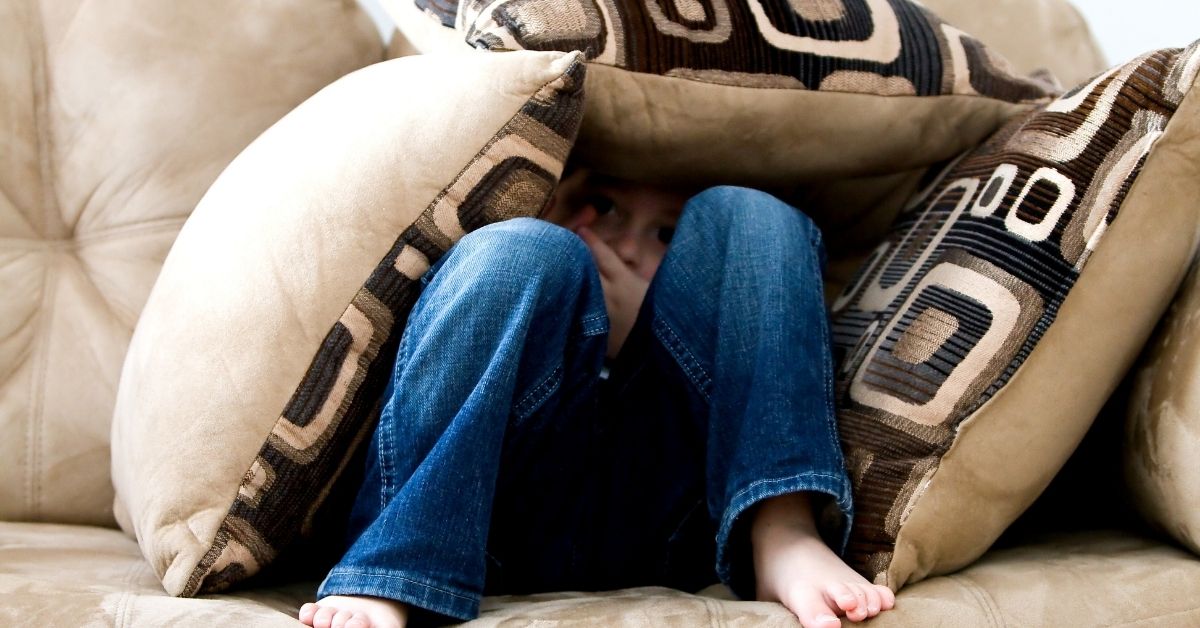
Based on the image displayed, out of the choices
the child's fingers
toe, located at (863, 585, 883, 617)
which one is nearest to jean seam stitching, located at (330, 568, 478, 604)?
toe, located at (863, 585, 883, 617)

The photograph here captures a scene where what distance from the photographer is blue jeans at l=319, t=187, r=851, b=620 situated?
1.90ft

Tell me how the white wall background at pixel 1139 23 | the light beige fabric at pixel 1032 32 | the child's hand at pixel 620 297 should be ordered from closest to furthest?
the child's hand at pixel 620 297, the light beige fabric at pixel 1032 32, the white wall background at pixel 1139 23

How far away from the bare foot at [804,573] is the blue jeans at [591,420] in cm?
2

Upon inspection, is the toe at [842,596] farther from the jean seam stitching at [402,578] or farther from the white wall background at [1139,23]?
the white wall background at [1139,23]

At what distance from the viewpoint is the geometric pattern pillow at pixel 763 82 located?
2.33ft

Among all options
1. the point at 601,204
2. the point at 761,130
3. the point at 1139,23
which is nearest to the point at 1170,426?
the point at 761,130

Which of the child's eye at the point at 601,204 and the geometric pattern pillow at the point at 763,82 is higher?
the geometric pattern pillow at the point at 763,82

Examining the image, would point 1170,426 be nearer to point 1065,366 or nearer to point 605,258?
point 1065,366

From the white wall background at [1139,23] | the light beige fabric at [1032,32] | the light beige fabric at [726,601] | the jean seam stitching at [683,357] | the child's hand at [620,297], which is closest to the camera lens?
the light beige fabric at [726,601]

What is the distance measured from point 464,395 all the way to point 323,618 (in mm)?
141

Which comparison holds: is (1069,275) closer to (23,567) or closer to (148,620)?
(148,620)

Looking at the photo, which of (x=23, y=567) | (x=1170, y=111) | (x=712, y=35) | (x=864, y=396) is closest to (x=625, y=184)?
(x=712, y=35)

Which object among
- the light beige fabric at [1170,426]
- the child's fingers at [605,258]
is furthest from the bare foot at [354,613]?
the light beige fabric at [1170,426]

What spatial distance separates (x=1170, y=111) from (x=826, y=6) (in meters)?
0.26
